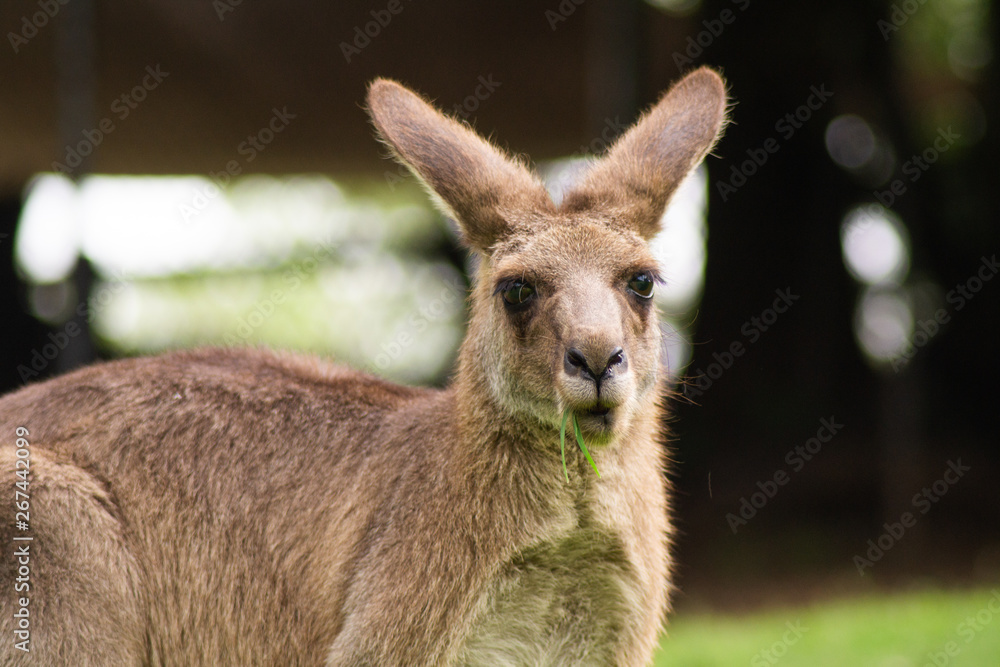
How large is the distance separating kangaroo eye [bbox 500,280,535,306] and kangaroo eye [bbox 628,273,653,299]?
0.51 m

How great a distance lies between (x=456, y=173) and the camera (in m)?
5.25

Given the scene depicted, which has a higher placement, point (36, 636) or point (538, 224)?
point (538, 224)

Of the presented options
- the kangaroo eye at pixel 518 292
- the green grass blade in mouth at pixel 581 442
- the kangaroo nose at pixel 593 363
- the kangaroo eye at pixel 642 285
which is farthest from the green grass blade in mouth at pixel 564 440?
the kangaroo eye at pixel 642 285

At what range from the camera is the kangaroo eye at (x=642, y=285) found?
196 inches

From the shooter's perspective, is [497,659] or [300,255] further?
[300,255]

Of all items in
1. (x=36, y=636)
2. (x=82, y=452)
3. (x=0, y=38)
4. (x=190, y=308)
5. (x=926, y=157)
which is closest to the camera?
(x=36, y=636)

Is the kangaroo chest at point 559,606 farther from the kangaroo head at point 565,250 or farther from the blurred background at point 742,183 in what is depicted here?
the blurred background at point 742,183

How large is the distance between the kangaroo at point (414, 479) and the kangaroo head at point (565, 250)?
0.05ft

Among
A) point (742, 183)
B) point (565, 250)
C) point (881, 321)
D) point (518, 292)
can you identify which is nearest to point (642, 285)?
point (565, 250)

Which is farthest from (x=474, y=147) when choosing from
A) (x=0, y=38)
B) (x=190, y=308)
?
(x=190, y=308)

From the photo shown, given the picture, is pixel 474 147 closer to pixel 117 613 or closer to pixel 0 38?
pixel 117 613

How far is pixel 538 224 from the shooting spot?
Result: 17.0ft

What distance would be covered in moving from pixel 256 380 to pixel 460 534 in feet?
5.41

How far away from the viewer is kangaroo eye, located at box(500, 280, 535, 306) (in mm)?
4859
